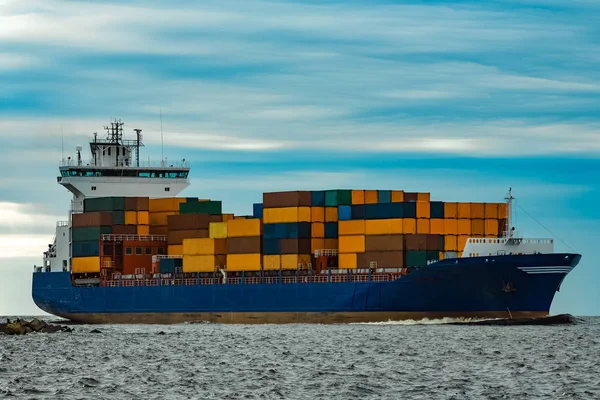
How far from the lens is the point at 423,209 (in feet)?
200

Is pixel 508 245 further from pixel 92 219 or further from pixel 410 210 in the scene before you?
pixel 92 219

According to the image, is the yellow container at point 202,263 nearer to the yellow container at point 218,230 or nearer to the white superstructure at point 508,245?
the yellow container at point 218,230

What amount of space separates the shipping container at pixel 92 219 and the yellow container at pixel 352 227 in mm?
18158

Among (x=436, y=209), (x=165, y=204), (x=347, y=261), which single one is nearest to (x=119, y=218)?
(x=165, y=204)

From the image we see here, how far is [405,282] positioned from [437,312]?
242cm

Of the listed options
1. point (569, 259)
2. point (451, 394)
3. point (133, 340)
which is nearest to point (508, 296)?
point (569, 259)

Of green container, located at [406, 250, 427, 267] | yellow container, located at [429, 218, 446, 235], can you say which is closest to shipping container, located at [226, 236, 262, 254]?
green container, located at [406, 250, 427, 267]

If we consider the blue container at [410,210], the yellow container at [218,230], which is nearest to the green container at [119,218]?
the yellow container at [218,230]

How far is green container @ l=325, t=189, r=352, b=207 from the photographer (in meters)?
64.0

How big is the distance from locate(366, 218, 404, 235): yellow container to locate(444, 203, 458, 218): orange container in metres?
3.10

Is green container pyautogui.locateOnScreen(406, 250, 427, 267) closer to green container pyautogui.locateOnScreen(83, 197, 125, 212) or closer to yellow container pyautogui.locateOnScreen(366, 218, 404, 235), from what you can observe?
yellow container pyautogui.locateOnScreen(366, 218, 404, 235)

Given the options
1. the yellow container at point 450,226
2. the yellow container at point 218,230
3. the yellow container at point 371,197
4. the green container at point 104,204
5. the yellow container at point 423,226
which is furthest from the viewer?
the green container at point 104,204

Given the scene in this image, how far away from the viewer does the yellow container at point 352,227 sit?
62.2 m

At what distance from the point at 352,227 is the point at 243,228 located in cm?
753
